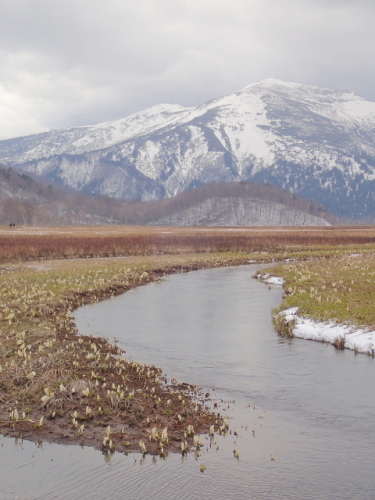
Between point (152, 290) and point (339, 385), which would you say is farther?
point (152, 290)

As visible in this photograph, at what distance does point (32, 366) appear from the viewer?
18.5 m

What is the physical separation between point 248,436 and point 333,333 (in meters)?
10.9

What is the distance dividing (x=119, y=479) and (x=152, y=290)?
29240 millimetres

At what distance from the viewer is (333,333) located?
2364cm

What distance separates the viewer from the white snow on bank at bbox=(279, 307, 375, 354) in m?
21.9

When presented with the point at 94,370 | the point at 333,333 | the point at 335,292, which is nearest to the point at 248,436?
the point at 94,370

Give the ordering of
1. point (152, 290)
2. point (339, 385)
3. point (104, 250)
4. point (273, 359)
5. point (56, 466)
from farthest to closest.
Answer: point (104, 250)
point (152, 290)
point (273, 359)
point (339, 385)
point (56, 466)

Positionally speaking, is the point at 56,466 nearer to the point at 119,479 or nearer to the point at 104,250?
the point at 119,479

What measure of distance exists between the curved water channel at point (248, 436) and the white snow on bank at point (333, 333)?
0.75 meters

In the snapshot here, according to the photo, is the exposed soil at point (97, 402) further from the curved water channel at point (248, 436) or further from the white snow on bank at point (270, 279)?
the white snow on bank at point (270, 279)

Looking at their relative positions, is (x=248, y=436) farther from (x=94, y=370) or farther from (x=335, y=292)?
(x=335, y=292)

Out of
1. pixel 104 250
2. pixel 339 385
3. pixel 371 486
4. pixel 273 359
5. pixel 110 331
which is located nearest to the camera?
pixel 371 486

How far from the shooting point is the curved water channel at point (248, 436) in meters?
11.6

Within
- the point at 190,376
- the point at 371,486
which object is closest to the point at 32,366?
the point at 190,376
